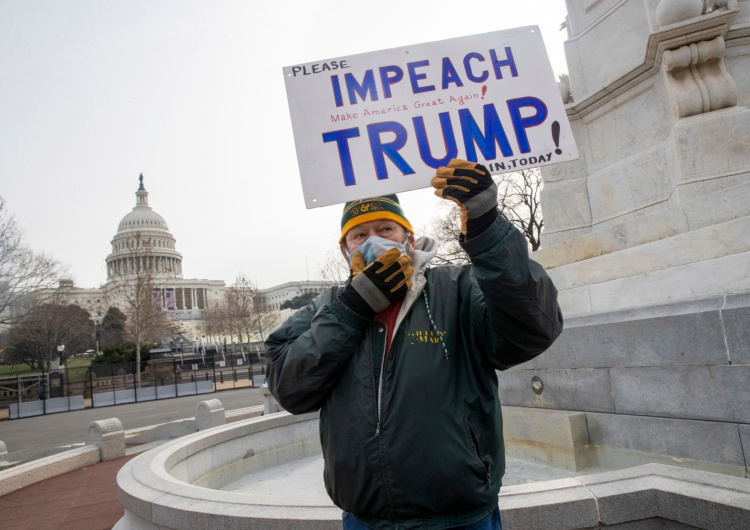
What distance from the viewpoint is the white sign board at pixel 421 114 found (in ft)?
8.16

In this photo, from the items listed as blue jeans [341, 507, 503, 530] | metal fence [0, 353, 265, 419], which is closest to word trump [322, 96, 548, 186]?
blue jeans [341, 507, 503, 530]

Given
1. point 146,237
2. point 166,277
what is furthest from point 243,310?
point 146,237

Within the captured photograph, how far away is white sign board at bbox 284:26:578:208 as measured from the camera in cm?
249

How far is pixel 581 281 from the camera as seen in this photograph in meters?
5.21

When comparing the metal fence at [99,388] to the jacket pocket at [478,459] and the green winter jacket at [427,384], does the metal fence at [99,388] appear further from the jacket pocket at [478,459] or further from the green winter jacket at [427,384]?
the jacket pocket at [478,459]

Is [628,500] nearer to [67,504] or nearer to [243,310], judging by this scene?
[67,504]

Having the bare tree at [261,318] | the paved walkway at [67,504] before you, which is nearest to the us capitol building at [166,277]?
the bare tree at [261,318]

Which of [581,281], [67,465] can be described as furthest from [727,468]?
[67,465]

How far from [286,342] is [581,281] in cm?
393

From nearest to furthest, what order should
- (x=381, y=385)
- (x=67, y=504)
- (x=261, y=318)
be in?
(x=381, y=385)
(x=67, y=504)
(x=261, y=318)

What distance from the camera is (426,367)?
5.67 feet

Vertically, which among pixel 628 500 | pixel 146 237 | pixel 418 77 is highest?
pixel 146 237

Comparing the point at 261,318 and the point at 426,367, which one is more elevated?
the point at 261,318

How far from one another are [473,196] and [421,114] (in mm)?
1077
